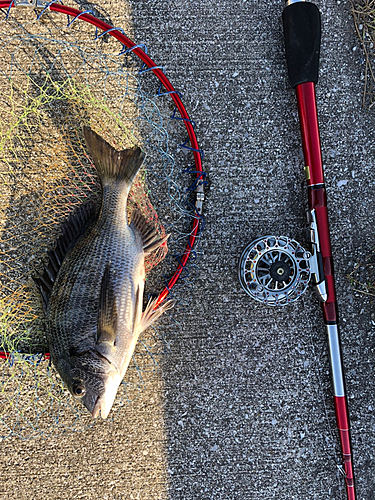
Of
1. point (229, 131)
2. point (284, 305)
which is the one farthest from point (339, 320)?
point (229, 131)

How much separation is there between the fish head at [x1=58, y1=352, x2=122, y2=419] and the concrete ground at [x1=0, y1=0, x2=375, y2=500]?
→ 631 millimetres

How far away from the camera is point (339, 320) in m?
2.51

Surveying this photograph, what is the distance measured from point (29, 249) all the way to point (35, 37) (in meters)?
1.43

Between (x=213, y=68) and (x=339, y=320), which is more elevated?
(x=213, y=68)

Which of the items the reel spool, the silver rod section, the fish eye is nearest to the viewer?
the fish eye

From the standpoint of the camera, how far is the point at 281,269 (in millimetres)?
2203

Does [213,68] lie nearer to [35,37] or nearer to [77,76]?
[77,76]

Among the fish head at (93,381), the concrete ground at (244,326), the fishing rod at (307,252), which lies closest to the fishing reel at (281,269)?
the fishing rod at (307,252)

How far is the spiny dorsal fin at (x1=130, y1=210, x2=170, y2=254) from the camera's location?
214 cm

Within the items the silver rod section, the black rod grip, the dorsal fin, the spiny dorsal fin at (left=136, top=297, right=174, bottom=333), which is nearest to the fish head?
the spiny dorsal fin at (left=136, top=297, right=174, bottom=333)

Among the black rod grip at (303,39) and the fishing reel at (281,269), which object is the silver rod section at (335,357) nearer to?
the fishing reel at (281,269)

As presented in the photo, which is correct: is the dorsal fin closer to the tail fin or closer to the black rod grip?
the tail fin

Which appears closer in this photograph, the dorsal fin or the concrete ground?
the dorsal fin

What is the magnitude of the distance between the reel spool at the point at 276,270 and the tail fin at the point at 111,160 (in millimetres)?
914
